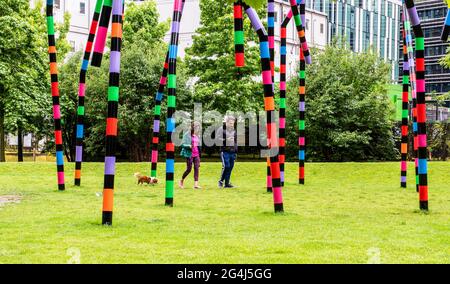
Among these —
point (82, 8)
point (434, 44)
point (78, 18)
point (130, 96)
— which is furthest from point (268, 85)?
point (434, 44)

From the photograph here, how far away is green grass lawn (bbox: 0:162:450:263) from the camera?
7273 mm

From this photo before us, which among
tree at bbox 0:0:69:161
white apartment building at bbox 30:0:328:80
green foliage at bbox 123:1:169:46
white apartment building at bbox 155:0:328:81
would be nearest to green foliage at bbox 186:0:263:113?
green foliage at bbox 123:1:169:46

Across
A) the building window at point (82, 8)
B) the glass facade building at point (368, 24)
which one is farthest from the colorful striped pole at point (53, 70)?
the glass facade building at point (368, 24)

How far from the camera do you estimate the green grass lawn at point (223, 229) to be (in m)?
7.27

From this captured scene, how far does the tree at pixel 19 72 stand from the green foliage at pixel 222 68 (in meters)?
10.8

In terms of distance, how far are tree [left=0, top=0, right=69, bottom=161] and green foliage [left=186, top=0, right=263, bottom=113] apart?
1079 centimetres

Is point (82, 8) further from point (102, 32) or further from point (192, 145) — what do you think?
point (102, 32)

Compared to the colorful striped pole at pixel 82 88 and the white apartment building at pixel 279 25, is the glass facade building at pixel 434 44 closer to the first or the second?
the white apartment building at pixel 279 25

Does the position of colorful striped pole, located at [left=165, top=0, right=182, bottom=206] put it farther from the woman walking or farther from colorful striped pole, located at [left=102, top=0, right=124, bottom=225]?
the woman walking

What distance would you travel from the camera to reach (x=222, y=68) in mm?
46812

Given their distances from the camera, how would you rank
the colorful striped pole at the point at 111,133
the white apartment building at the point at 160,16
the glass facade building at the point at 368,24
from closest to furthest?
the colorful striped pole at the point at 111,133 < the white apartment building at the point at 160,16 < the glass facade building at the point at 368,24

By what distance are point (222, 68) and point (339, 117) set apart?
8552mm

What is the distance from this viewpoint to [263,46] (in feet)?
38.0

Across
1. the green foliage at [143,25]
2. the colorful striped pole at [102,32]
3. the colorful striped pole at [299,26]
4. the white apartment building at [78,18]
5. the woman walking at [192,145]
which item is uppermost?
the white apartment building at [78,18]
